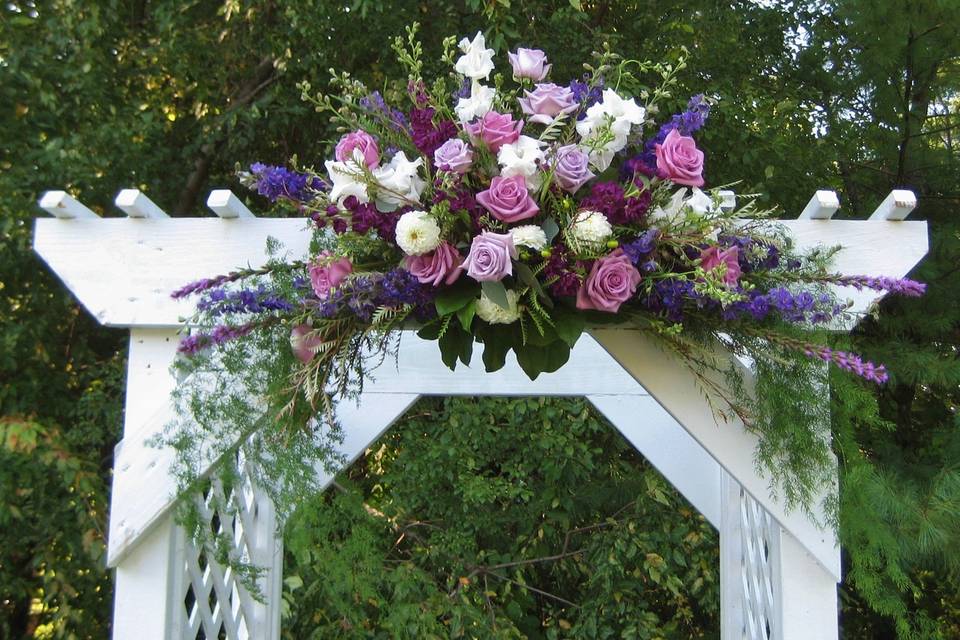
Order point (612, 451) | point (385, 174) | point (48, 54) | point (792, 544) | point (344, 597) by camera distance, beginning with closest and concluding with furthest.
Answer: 1. point (385, 174)
2. point (792, 544)
3. point (344, 597)
4. point (48, 54)
5. point (612, 451)

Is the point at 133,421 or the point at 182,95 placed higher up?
the point at 182,95

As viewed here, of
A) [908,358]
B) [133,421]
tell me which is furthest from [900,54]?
[133,421]

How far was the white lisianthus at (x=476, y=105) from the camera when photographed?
1.38 meters

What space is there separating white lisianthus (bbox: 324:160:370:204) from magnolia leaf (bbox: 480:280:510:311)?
215mm

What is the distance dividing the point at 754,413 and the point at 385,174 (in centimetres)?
68

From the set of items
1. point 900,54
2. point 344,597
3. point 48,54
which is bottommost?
point 344,597

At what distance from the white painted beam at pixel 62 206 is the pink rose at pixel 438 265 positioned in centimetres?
72

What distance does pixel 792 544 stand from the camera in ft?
5.62

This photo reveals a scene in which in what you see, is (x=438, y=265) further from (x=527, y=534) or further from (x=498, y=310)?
(x=527, y=534)

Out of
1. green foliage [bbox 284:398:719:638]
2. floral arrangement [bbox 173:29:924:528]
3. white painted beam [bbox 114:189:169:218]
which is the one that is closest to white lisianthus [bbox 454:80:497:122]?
floral arrangement [bbox 173:29:924:528]

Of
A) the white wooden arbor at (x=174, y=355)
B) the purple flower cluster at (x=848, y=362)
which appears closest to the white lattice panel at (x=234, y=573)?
the white wooden arbor at (x=174, y=355)

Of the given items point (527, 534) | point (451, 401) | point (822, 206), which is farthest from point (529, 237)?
point (527, 534)

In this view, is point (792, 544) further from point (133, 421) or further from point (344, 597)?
point (344, 597)

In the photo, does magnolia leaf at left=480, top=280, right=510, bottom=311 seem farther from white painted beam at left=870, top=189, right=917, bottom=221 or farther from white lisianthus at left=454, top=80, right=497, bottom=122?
white painted beam at left=870, top=189, right=917, bottom=221
